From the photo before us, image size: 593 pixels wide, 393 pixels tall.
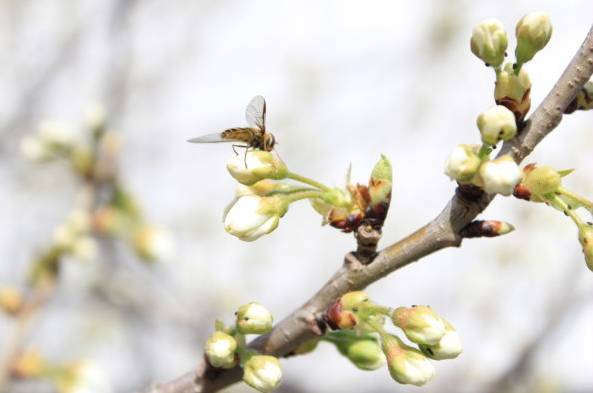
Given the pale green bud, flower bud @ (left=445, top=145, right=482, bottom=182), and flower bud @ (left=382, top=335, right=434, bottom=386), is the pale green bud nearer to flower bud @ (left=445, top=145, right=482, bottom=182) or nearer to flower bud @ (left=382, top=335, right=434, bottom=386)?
flower bud @ (left=445, top=145, right=482, bottom=182)

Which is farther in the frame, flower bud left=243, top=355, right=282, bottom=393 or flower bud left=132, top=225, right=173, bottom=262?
flower bud left=132, top=225, right=173, bottom=262

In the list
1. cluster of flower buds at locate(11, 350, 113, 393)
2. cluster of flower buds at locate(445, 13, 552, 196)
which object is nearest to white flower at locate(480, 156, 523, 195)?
cluster of flower buds at locate(445, 13, 552, 196)

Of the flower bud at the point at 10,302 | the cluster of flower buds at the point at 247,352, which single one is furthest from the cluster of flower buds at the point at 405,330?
the flower bud at the point at 10,302

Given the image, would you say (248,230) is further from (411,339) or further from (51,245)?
(51,245)

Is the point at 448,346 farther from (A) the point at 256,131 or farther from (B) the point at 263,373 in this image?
(A) the point at 256,131

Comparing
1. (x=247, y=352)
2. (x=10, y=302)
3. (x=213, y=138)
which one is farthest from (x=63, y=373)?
(x=213, y=138)

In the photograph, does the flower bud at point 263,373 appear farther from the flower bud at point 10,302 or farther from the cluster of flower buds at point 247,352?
the flower bud at point 10,302

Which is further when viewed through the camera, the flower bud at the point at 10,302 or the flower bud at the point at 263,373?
the flower bud at the point at 10,302
